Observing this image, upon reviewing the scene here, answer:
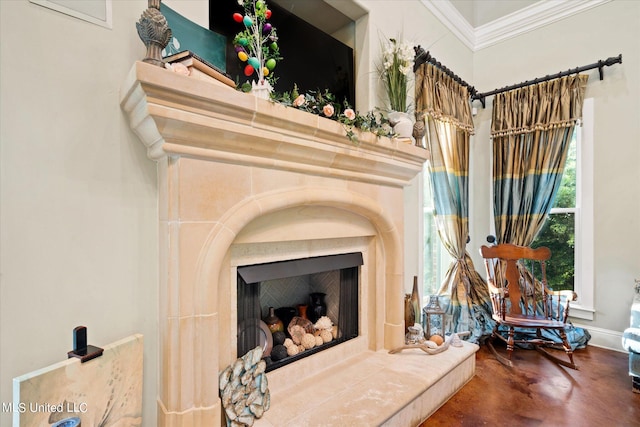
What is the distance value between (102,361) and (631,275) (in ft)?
13.1

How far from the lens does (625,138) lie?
113 inches

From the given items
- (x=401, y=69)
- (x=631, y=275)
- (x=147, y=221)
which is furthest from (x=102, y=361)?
(x=631, y=275)

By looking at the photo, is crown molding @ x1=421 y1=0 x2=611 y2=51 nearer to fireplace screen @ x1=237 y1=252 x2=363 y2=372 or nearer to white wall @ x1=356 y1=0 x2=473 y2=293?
white wall @ x1=356 y1=0 x2=473 y2=293

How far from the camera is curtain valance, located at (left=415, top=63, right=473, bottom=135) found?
274cm

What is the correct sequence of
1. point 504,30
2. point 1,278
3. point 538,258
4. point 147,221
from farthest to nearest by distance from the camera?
point 504,30, point 538,258, point 147,221, point 1,278

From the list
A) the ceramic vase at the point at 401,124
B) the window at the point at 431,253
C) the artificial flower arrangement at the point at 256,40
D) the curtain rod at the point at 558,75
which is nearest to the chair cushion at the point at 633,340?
the window at the point at 431,253

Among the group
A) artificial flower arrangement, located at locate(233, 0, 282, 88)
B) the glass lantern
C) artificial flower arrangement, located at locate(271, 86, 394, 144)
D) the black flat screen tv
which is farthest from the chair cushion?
artificial flower arrangement, located at locate(233, 0, 282, 88)

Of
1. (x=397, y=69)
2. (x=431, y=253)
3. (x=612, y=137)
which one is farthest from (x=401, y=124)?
(x=612, y=137)

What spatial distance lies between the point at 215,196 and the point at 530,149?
3.34 metres

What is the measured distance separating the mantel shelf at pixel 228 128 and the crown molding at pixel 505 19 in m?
2.24

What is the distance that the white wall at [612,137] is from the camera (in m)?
2.82

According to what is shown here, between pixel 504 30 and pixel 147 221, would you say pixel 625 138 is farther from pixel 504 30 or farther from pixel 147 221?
pixel 147 221

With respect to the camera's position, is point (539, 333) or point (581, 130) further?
point (581, 130)

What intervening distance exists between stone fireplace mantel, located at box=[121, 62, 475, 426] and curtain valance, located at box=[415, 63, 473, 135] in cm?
97
